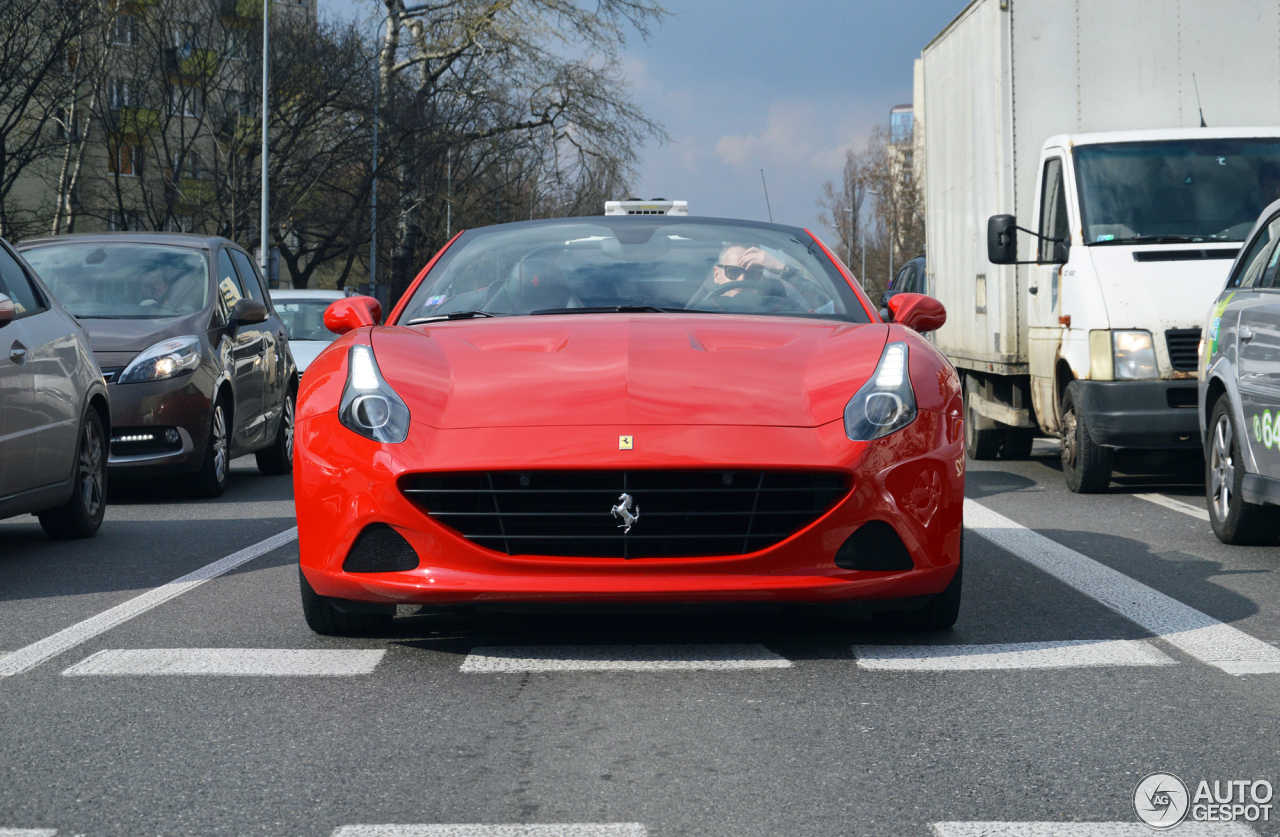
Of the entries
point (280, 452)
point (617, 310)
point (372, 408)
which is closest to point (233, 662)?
point (372, 408)

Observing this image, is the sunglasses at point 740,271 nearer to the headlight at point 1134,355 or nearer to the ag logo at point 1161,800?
the ag logo at point 1161,800

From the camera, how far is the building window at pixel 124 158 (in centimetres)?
3816

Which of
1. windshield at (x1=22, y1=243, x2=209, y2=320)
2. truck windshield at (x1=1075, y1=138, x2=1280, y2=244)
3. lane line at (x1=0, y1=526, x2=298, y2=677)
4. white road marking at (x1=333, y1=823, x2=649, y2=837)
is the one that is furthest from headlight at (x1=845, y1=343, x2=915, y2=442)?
windshield at (x1=22, y1=243, x2=209, y2=320)

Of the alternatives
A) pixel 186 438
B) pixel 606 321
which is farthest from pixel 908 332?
pixel 186 438

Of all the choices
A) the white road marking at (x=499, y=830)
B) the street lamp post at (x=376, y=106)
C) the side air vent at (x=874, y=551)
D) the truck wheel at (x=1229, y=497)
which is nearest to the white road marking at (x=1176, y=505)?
the truck wheel at (x=1229, y=497)

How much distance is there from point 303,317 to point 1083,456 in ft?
38.5

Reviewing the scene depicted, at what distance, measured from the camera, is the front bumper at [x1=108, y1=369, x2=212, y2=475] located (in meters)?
10.3

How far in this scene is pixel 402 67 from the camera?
Answer: 40.3 meters

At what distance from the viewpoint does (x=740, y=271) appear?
616cm

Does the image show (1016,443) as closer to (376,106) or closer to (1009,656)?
(1009,656)

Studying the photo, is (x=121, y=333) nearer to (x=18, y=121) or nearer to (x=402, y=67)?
(x=18, y=121)

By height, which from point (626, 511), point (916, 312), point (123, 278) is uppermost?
point (123, 278)

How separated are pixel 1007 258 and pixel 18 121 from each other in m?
19.7

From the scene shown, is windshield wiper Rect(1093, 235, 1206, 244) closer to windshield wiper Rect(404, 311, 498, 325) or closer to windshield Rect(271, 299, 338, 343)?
windshield wiper Rect(404, 311, 498, 325)
